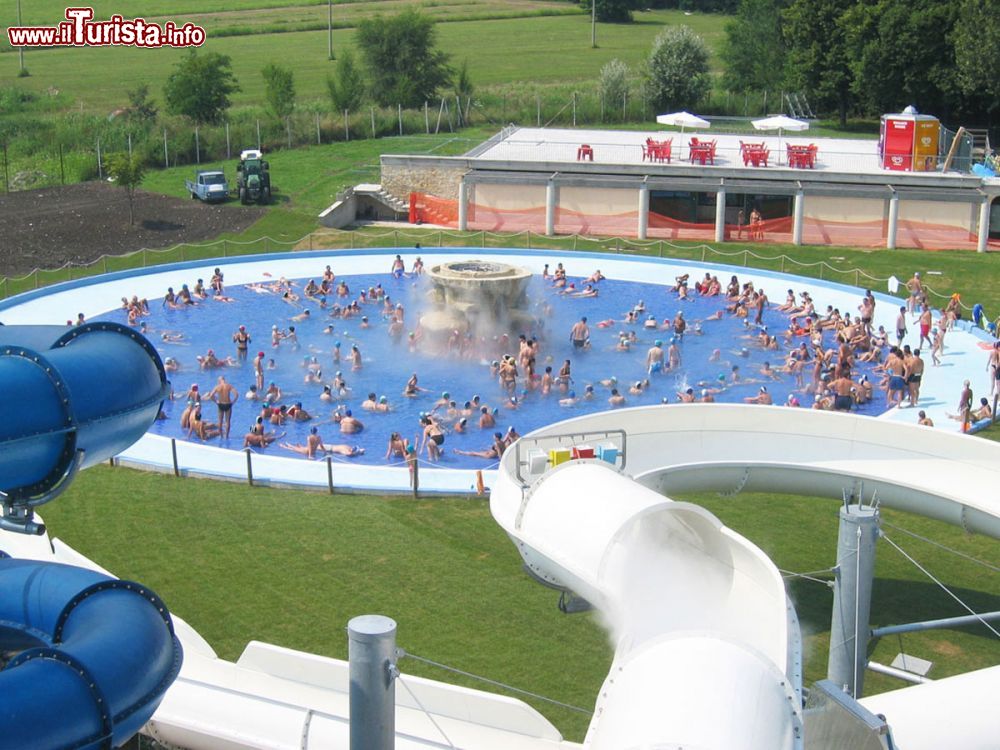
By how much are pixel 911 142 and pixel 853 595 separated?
29218 mm

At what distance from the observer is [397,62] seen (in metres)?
58.8

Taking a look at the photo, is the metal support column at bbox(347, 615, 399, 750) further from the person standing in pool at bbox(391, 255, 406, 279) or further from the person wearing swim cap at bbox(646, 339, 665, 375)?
the person standing in pool at bbox(391, 255, 406, 279)

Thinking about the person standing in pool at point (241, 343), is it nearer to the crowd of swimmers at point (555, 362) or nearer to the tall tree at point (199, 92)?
the crowd of swimmers at point (555, 362)

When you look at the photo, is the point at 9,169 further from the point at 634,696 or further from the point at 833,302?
the point at 634,696

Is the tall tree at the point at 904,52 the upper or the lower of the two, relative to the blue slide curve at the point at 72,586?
upper

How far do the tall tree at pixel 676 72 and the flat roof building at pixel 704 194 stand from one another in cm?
1771

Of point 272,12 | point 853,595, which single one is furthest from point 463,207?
point 272,12

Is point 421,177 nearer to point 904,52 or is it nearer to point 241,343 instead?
point 241,343

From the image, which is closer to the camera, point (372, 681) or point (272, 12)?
point (372, 681)

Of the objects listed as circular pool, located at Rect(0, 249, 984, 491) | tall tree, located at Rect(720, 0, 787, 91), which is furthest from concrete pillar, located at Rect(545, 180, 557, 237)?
tall tree, located at Rect(720, 0, 787, 91)

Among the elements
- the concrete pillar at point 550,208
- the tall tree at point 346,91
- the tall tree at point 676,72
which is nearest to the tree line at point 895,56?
the tall tree at point 676,72

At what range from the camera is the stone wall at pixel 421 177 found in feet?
135

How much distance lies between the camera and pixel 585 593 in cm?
991

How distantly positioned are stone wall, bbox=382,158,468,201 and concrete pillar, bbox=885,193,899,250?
12762 mm
